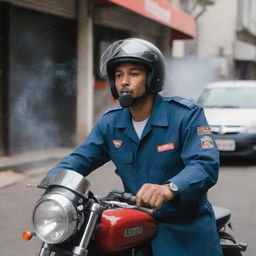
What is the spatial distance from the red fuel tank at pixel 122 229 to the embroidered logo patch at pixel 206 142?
40cm

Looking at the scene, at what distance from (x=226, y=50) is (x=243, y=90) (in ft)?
53.4

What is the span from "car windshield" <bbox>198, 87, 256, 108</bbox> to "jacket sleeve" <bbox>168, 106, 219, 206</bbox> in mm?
8481

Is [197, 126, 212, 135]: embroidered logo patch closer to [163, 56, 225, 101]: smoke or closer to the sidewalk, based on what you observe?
the sidewalk

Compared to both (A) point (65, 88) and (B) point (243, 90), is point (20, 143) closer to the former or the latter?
(A) point (65, 88)

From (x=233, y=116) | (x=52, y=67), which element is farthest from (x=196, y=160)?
(x=52, y=67)

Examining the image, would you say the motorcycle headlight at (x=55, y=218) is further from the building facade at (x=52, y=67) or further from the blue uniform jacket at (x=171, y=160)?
the building facade at (x=52, y=67)

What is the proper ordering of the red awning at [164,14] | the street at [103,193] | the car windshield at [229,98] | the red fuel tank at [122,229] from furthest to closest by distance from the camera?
the red awning at [164,14]
the car windshield at [229,98]
the street at [103,193]
the red fuel tank at [122,229]

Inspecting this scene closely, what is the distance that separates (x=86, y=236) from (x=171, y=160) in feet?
2.07

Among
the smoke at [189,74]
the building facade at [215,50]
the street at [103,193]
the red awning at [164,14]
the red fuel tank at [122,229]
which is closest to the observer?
the red fuel tank at [122,229]

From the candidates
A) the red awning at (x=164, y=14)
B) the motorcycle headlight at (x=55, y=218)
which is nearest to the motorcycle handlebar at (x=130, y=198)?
the motorcycle headlight at (x=55, y=218)

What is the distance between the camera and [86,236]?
2062mm

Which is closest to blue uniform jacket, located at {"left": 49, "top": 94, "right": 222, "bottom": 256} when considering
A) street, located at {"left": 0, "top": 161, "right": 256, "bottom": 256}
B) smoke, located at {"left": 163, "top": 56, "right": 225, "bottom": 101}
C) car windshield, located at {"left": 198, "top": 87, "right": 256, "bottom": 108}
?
street, located at {"left": 0, "top": 161, "right": 256, "bottom": 256}

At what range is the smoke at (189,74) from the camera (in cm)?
1980

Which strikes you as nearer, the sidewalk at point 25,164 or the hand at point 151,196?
the hand at point 151,196
